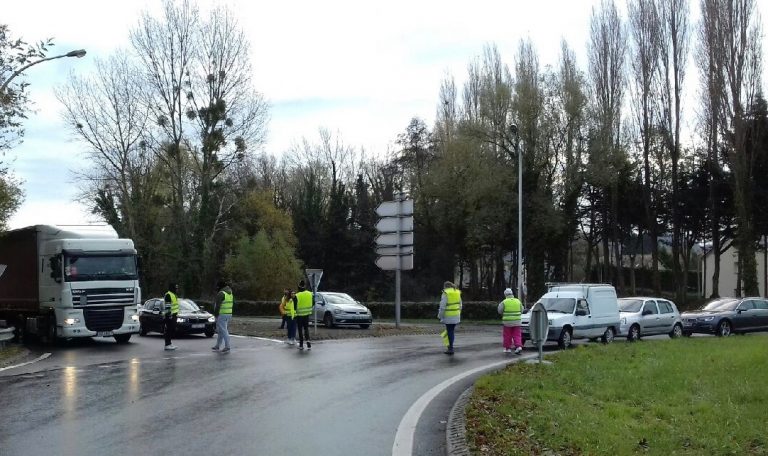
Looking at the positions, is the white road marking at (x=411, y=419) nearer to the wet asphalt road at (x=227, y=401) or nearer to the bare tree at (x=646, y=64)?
the wet asphalt road at (x=227, y=401)

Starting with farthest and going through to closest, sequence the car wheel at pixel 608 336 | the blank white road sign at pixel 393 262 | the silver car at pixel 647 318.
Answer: the blank white road sign at pixel 393 262 → the silver car at pixel 647 318 → the car wheel at pixel 608 336

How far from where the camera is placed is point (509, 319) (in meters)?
19.1

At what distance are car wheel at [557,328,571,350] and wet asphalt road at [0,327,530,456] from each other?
2.99 m

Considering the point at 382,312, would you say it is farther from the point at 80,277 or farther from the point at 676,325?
the point at 80,277

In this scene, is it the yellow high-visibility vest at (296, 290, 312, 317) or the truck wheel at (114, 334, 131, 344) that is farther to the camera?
the truck wheel at (114, 334, 131, 344)

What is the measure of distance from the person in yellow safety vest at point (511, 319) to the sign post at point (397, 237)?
35.8ft

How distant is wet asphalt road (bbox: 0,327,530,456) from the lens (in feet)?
27.2

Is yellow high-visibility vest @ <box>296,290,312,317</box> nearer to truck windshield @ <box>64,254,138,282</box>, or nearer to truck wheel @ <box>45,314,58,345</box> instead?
truck windshield @ <box>64,254,138,282</box>

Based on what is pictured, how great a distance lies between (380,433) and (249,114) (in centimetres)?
4097

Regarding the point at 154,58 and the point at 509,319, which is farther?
the point at 154,58

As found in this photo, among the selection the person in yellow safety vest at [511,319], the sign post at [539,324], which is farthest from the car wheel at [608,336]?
the sign post at [539,324]

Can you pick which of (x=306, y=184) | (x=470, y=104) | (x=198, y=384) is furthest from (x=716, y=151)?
(x=198, y=384)

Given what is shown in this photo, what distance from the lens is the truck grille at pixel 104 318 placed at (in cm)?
2186

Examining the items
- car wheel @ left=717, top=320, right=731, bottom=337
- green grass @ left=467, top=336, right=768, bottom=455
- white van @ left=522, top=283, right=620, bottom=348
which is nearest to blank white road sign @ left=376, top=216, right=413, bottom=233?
white van @ left=522, top=283, right=620, bottom=348
